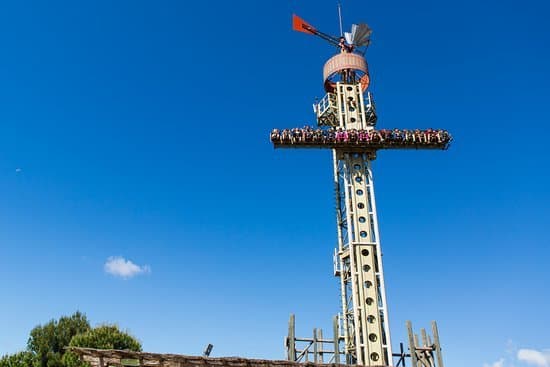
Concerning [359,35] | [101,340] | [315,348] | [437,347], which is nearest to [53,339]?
[101,340]

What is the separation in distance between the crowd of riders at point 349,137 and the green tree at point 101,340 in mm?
19372

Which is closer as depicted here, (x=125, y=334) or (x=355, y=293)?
(x=355, y=293)

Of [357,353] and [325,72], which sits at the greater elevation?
[325,72]

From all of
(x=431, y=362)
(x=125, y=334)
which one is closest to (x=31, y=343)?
(x=125, y=334)

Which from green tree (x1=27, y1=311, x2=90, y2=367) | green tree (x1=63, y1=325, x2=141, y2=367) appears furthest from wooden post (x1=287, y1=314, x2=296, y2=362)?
green tree (x1=27, y1=311, x2=90, y2=367)

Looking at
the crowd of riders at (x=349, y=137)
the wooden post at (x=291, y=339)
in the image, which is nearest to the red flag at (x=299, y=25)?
the crowd of riders at (x=349, y=137)

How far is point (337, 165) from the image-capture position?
3309cm

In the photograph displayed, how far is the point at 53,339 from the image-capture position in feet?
122

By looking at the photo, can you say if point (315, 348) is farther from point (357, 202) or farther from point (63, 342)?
point (63, 342)

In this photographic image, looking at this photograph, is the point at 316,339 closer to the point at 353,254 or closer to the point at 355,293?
the point at 355,293

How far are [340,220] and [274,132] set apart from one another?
7.61 m

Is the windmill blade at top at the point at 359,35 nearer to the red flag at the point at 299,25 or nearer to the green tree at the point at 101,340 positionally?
the red flag at the point at 299,25

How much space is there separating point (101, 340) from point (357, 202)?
2134 cm

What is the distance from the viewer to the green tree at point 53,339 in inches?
1396
